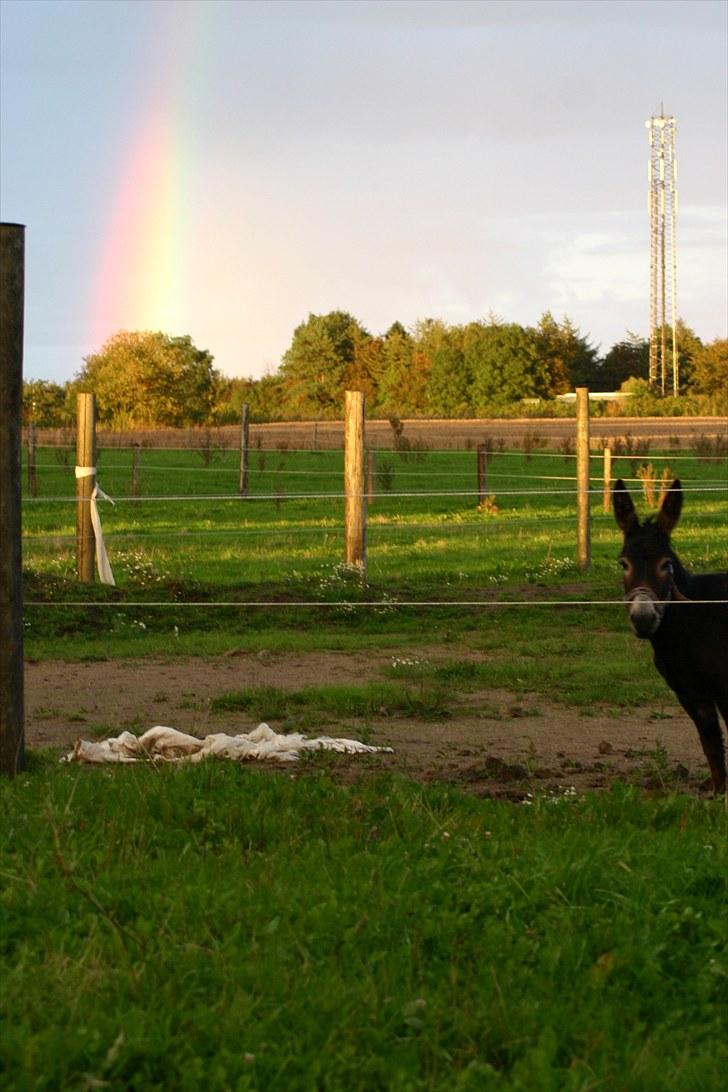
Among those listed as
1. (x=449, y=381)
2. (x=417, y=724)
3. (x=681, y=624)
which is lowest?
(x=417, y=724)

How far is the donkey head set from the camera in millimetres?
7230

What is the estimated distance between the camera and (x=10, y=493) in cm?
663

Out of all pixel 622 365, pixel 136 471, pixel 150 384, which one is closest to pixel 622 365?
pixel 622 365

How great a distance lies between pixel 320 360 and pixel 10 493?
9783cm

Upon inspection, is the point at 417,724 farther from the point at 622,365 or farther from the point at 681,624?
the point at 622,365

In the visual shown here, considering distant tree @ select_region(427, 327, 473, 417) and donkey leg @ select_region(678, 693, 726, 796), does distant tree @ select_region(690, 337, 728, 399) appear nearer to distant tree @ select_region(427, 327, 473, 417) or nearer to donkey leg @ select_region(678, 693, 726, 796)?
distant tree @ select_region(427, 327, 473, 417)

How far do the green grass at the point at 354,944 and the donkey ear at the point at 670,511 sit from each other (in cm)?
198

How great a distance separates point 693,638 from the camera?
296 inches

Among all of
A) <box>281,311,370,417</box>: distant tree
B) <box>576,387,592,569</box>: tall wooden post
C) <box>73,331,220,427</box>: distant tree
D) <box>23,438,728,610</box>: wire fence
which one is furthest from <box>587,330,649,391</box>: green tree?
<box>576,387,592,569</box>: tall wooden post

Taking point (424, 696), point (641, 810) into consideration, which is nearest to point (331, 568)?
point (424, 696)

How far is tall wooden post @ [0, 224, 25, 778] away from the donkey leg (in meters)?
3.58

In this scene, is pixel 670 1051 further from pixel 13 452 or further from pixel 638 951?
pixel 13 452

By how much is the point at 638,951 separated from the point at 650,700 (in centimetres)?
617

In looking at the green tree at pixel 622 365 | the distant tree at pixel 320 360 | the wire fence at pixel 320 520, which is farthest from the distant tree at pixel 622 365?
the wire fence at pixel 320 520
